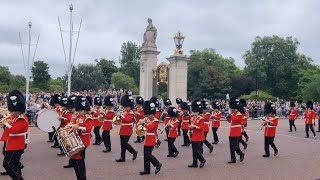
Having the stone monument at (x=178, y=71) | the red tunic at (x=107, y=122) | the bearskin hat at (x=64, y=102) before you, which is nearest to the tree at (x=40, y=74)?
the stone monument at (x=178, y=71)

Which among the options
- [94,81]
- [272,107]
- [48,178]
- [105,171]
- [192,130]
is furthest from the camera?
[94,81]

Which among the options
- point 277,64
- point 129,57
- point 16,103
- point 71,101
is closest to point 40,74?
point 129,57

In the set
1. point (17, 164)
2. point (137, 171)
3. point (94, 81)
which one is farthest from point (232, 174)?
point (94, 81)

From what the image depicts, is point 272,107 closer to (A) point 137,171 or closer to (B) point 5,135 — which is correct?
(A) point 137,171

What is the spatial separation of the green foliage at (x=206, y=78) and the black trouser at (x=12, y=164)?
48.0 m

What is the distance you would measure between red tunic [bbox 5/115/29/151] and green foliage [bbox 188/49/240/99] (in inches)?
1886

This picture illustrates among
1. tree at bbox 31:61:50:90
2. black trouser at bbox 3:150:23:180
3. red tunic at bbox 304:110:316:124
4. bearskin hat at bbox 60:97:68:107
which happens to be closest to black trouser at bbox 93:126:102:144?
bearskin hat at bbox 60:97:68:107

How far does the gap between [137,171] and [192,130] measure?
1.97m

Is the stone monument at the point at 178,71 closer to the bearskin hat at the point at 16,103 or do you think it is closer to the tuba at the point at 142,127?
the tuba at the point at 142,127

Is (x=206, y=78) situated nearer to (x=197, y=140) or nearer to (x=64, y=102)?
(x=64, y=102)

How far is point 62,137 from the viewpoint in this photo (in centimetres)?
790

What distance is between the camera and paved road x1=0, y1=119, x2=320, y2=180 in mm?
9898

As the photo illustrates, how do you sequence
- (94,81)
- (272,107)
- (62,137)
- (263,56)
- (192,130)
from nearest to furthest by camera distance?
(62,137), (192,130), (272,107), (94,81), (263,56)

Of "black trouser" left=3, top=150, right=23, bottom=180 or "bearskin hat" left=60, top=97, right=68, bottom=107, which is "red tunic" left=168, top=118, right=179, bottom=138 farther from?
"black trouser" left=3, top=150, right=23, bottom=180
